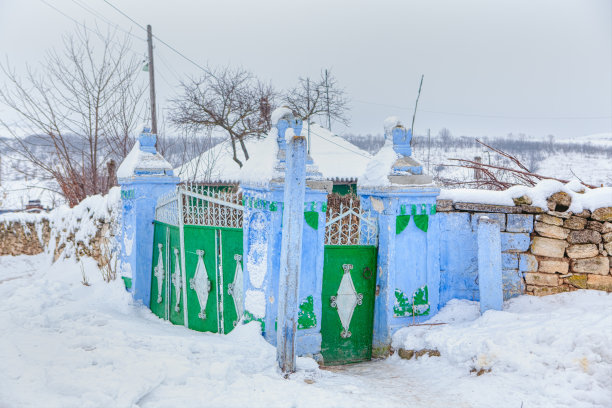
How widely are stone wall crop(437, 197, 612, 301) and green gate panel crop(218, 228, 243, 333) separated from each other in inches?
77.8

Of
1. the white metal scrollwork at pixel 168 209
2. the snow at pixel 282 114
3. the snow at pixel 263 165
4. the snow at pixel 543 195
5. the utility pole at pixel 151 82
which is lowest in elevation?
the white metal scrollwork at pixel 168 209

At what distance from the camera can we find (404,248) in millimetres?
4504

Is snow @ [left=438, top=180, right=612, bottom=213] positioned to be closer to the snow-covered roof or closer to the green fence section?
the green fence section

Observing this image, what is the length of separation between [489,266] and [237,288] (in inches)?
91.7

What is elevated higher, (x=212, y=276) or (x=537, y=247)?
(x=537, y=247)

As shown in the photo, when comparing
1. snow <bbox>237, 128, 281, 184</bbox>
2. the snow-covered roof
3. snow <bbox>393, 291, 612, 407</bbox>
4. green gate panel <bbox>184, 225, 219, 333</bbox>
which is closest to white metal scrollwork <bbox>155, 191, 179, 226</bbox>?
green gate panel <bbox>184, 225, 219, 333</bbox>

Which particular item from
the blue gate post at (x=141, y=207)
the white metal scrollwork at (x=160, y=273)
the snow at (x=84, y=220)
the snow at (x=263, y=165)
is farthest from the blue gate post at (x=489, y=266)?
the snow at (x=84, y=220)

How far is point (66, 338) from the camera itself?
4.00 metres

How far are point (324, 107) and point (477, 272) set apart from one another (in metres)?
18.4

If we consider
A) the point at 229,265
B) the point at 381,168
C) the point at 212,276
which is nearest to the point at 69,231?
the point at 212,276

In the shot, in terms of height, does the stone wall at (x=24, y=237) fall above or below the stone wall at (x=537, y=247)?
below

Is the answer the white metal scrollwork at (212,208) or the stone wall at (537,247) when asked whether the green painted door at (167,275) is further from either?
the stone wall at (537,247)

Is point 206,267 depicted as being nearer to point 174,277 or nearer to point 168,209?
point 174,277

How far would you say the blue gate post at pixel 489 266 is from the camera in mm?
4348
